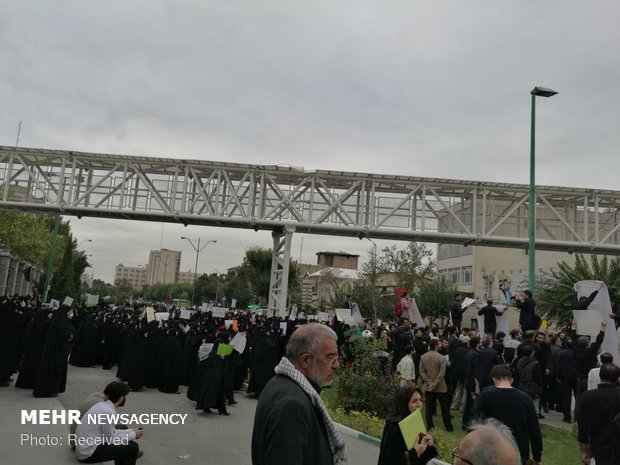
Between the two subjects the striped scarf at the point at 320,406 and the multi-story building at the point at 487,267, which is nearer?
the striped scarf at the point at 320,406

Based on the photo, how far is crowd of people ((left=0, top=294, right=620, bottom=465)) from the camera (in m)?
2.94

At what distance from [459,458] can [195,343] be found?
12.3 meters

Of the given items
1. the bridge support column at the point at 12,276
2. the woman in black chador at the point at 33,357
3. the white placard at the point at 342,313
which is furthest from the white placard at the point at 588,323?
the bridge support column at the point at 12,276

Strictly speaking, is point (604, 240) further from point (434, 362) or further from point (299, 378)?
point (299, 378)

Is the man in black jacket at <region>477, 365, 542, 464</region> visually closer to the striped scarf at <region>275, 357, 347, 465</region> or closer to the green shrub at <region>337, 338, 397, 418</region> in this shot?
the striped scarf at <region>275, 357, 347, 465</region>

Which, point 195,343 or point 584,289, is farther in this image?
point 195,343

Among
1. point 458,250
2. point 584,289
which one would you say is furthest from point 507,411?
point 458,250

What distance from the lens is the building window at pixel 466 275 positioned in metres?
51.6

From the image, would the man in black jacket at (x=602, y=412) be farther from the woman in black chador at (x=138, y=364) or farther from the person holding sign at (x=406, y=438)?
the woman in black chador at (x=138, y=364)

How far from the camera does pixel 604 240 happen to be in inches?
914

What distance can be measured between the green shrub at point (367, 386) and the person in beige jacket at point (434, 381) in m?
0.89

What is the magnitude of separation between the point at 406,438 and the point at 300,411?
1.35 metres

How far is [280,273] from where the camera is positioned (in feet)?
78.5

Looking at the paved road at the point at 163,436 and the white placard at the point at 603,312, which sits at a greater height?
the white placard at the point at 603,312
